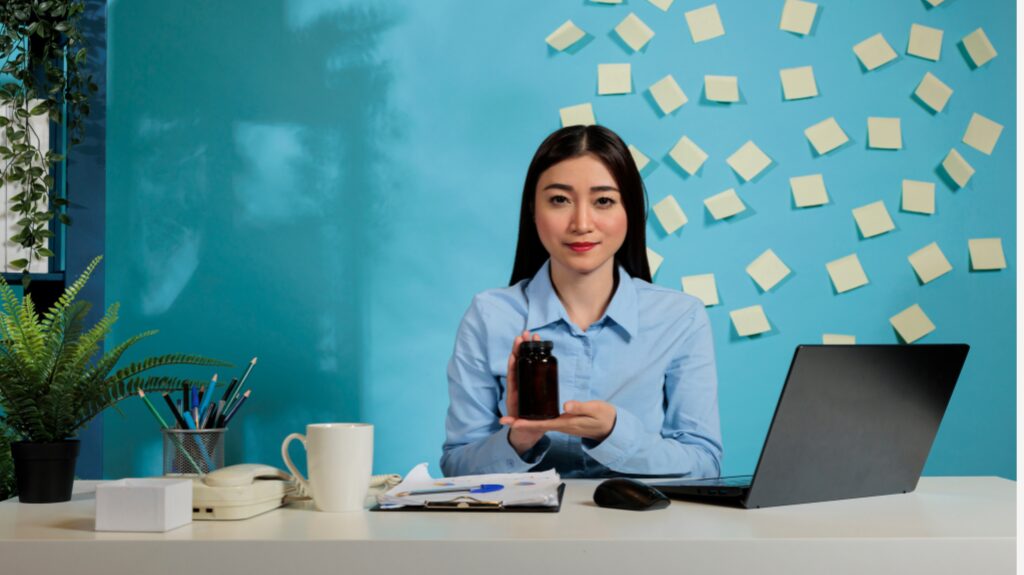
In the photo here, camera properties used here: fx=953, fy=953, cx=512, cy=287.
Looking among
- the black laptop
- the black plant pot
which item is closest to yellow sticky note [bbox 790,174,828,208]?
the black laptop

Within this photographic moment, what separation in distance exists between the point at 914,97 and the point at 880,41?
15 cm

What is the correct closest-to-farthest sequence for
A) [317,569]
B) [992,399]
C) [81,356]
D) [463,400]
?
[317,569], [81,356], [463,400], [992,399]

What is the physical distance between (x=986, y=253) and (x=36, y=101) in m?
2.22

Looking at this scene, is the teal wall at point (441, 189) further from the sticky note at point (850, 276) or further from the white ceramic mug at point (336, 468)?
the white ceramic mug at point (336, 468)

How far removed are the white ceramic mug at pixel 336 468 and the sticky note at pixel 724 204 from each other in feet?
4.60

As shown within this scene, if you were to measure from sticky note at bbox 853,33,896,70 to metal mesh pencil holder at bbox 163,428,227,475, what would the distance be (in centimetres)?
166

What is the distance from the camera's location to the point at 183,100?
2.28 meters

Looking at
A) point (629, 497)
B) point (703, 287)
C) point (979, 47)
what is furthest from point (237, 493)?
point (979, 47)

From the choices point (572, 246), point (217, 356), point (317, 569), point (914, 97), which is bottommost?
point (317, 569)

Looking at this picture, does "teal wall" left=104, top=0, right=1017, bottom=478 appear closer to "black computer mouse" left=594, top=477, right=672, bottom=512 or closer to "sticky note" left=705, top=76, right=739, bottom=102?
"sticky note" left=705, top=76, right=739, bottom=102

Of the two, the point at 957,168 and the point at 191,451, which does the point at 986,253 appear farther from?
the point at 191,451

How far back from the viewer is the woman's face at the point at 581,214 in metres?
1.72

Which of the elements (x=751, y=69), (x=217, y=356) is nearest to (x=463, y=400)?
(x=217, y=356)

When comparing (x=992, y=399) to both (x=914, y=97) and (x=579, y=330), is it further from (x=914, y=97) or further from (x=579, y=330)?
(x=579, y=330)
